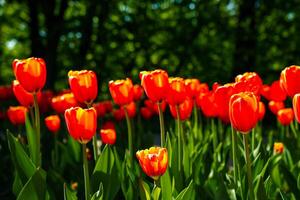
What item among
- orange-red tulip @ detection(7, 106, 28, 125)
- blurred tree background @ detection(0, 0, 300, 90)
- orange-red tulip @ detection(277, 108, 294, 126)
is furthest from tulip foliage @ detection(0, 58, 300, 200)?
blurred tree background @ detection(0, 0, 300, 90)

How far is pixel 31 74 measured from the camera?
2328 millimetres

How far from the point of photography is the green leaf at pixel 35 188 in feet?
6.85

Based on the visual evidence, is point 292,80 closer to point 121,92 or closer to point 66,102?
point 121,92

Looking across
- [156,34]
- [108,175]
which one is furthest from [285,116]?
[156,34]

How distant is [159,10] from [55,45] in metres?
1.99

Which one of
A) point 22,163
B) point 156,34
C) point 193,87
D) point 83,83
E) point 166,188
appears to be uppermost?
point 156,34

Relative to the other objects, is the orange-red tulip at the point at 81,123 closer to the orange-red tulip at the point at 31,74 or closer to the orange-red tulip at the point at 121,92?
the orange-red tulip at the point at 31,74

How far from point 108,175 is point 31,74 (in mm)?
601

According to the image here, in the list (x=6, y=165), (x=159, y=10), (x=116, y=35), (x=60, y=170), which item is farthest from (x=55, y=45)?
(x=60, y=170)

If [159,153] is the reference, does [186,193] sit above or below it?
below

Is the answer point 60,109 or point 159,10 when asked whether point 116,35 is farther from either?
point 60,109

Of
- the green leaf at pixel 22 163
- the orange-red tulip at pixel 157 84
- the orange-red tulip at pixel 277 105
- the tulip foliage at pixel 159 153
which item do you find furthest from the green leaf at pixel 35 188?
the orange-red tulip at pixel 277 105

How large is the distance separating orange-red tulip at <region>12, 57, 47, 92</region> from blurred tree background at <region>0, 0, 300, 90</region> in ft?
18.8

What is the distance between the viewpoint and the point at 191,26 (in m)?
8.55
